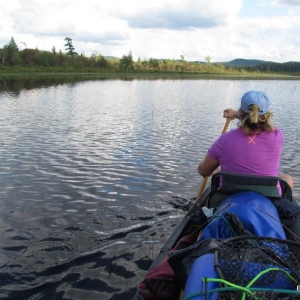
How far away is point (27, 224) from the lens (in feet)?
23.2

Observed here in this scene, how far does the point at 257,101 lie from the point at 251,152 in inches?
26.6

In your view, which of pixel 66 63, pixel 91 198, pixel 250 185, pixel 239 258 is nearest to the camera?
pixel 239 258

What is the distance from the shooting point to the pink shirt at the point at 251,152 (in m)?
4.39

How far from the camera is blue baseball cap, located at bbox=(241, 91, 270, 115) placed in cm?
452

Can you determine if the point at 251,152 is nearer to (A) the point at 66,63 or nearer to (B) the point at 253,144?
(B) the point at 253,144

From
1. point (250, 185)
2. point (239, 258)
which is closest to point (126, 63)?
point (250, 185)

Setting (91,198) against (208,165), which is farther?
(91,198)

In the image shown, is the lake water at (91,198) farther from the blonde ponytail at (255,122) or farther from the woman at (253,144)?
the blonde ponytail at (255,122)

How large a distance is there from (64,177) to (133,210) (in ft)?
9.67

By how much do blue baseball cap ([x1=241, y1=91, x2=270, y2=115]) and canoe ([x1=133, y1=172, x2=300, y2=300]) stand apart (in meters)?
0.90

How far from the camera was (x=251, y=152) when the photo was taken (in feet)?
14.4

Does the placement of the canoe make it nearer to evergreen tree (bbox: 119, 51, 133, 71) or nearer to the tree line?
the tree line

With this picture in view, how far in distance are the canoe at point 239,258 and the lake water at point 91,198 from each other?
1.95 metres

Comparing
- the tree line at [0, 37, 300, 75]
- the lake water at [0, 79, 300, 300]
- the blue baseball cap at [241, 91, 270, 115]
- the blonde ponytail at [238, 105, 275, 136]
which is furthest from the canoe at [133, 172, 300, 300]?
the tree line at [0, 37, 300, 75]
